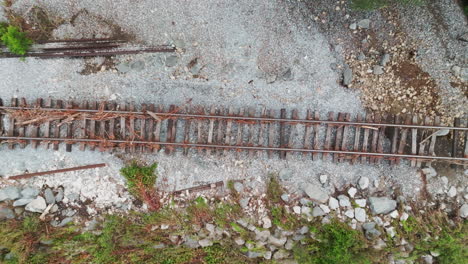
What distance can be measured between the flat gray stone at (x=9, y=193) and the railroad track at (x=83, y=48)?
2455 millimetres

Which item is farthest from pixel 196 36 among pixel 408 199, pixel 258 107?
pixel 408 199

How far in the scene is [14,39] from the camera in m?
5.71

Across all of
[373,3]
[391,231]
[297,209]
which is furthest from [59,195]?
[373,3]

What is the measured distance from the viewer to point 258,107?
5965mm

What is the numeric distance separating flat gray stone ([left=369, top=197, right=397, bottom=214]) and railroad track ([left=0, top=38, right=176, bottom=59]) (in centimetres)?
468

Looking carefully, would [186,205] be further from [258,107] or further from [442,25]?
[442,25]

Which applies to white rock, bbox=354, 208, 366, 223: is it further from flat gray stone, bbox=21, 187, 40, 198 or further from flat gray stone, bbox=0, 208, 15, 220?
flat gray stone, bbox=0, 208, 15, 220

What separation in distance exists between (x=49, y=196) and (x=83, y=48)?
9.31 ft

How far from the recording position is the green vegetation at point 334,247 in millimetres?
5855

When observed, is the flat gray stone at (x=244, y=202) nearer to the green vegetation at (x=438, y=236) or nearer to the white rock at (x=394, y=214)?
the white rock at (x=394, y=214)

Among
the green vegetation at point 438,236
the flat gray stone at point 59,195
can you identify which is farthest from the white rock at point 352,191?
the flat gray stone at point 59,195

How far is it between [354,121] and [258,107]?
1739 mm

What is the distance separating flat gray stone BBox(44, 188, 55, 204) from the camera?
6.06 m

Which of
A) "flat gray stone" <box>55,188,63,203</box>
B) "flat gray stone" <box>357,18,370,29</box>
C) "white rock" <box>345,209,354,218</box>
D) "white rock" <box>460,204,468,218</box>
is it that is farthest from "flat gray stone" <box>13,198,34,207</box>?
"white rock" <box>460,204,468,218</box>
